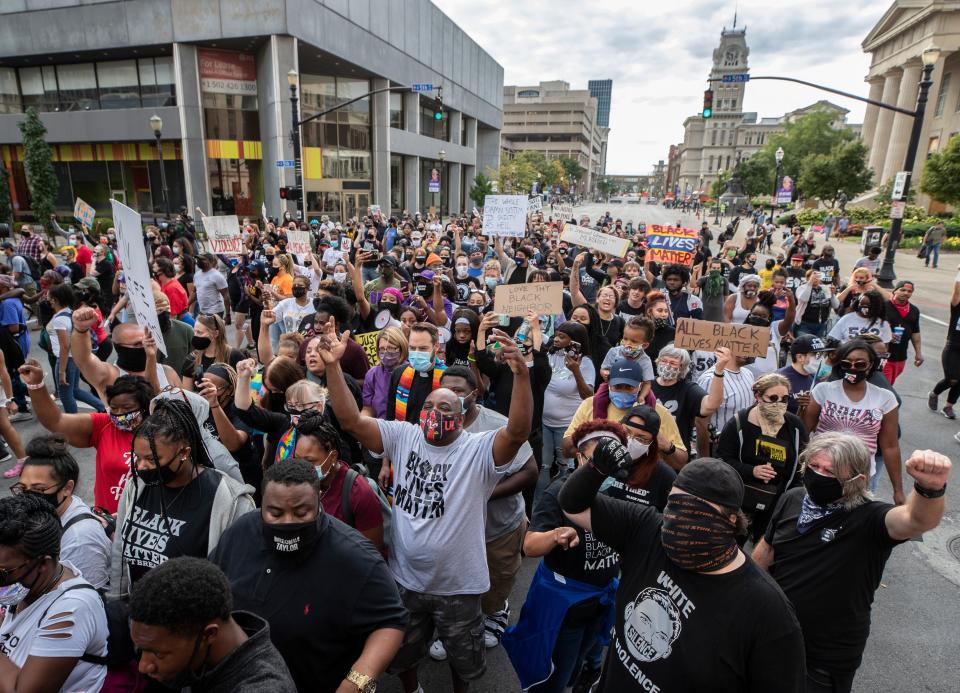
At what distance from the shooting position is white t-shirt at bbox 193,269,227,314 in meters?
8.83

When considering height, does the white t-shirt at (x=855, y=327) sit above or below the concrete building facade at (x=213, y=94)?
below

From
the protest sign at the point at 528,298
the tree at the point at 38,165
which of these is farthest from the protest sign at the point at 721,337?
the tree at the point at 38,165

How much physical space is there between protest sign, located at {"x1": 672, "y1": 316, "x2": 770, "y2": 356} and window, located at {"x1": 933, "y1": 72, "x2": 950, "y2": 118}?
2571 inches

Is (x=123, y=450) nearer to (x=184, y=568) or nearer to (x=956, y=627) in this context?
(x=184, y=568)

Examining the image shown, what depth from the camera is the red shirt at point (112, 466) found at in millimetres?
3350

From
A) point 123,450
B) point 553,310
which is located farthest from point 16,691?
point 553,310

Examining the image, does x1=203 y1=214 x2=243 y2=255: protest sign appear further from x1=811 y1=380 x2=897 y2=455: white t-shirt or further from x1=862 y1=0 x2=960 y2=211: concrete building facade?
x1=862 y1=0 x2=960 y2=211: concrete building facade

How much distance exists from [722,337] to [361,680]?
3951 millimetres

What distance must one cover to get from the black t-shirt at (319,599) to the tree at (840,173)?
55153 mm

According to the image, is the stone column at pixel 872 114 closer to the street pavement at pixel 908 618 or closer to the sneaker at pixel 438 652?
the street pavement at pixel 908 618

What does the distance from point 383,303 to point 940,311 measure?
17029 mm

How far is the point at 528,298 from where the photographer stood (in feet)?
16.2

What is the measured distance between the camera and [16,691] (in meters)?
2.02

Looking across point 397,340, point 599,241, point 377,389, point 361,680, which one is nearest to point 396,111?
point 599,241
